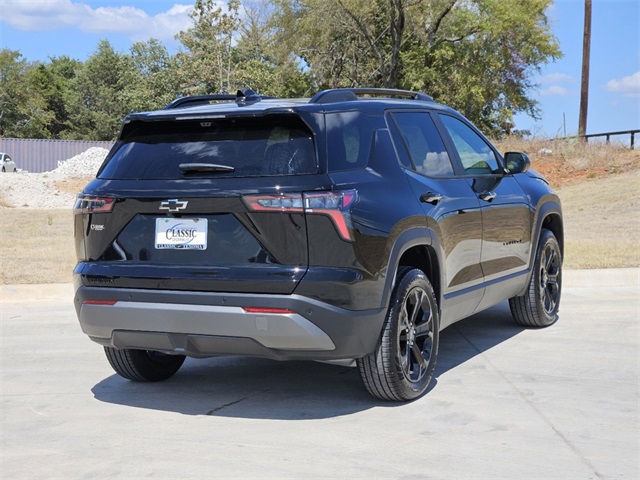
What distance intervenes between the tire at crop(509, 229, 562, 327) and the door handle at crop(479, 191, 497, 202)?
4.10ft

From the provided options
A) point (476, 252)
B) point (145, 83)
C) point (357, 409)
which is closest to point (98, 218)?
point (357, 409)

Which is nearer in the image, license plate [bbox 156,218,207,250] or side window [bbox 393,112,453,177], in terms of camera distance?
license plate [bbox 156,218,207,250]

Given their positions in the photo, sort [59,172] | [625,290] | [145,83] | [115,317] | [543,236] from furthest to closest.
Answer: [145,83]
[59,172]
[625,290]
[543,236]
[115,317]

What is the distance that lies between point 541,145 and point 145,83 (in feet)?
149

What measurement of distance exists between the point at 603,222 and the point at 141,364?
14.7 meters

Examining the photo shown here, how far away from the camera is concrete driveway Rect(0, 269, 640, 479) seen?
4.68 meters

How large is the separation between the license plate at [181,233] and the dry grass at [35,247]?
20.6 ft

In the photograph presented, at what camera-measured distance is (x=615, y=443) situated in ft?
16.5

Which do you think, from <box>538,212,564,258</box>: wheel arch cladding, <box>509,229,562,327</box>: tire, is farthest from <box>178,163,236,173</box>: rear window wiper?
<box>538,212,564,258</box>: wheel arch cladding

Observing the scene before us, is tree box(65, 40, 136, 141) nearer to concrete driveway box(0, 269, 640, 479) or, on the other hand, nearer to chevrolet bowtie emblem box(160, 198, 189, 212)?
concrete driveway box(0, 269, 640, 479)

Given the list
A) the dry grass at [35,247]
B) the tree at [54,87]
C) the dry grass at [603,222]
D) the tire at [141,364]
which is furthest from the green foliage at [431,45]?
the tree at [54,87]

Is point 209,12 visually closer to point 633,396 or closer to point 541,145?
A: point 541,145

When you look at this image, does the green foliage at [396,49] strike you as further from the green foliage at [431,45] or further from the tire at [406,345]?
the tire at [406,345]

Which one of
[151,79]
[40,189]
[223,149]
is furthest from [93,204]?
[151,79]
